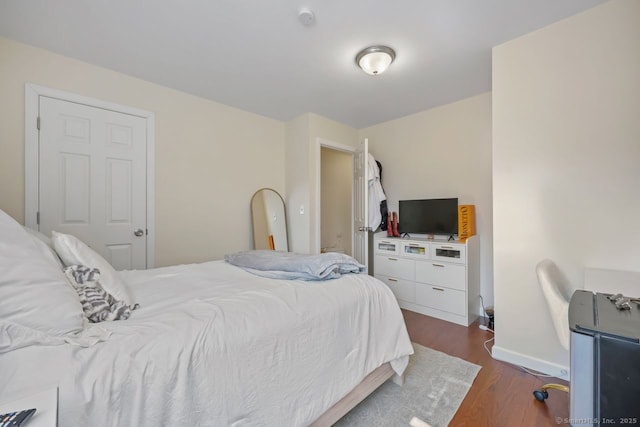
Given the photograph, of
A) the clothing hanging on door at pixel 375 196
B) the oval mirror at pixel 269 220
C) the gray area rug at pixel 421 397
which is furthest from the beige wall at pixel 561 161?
the oval mirror at pixel 269 220

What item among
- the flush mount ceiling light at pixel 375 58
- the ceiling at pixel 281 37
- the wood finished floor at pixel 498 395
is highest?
the ceiling at pixel 281 37

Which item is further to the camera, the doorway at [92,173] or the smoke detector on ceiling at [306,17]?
the doorway at [92,173]

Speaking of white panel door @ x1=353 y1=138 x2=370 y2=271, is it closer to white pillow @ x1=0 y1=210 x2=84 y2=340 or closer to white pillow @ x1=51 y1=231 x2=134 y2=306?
white pillow @ x1=51 y1=231 x2=134 y2=306

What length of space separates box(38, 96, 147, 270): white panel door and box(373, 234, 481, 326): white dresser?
270 centimetres

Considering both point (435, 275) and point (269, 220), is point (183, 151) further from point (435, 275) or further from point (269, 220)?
point (435, 275)

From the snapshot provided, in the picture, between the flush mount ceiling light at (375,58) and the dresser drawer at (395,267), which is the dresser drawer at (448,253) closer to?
the dresser drawer at (395,267)

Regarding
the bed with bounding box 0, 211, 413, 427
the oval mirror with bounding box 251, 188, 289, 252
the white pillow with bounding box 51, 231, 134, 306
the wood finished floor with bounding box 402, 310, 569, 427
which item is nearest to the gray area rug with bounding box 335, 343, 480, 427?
the wood finished floor with bounding box 402, 310, 569, 427

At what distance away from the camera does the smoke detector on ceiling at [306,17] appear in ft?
5.45

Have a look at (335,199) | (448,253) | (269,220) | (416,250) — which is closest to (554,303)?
(448,253)

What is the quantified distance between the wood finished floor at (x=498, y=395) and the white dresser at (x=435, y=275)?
0.40m

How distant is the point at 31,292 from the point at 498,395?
235cm

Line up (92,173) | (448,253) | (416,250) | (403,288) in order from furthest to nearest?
(403,288), (416,250), (448,253), (92,173)

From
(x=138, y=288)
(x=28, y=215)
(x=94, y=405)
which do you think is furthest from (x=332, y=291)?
(x=28, y=215)

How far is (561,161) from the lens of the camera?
1792 mm
